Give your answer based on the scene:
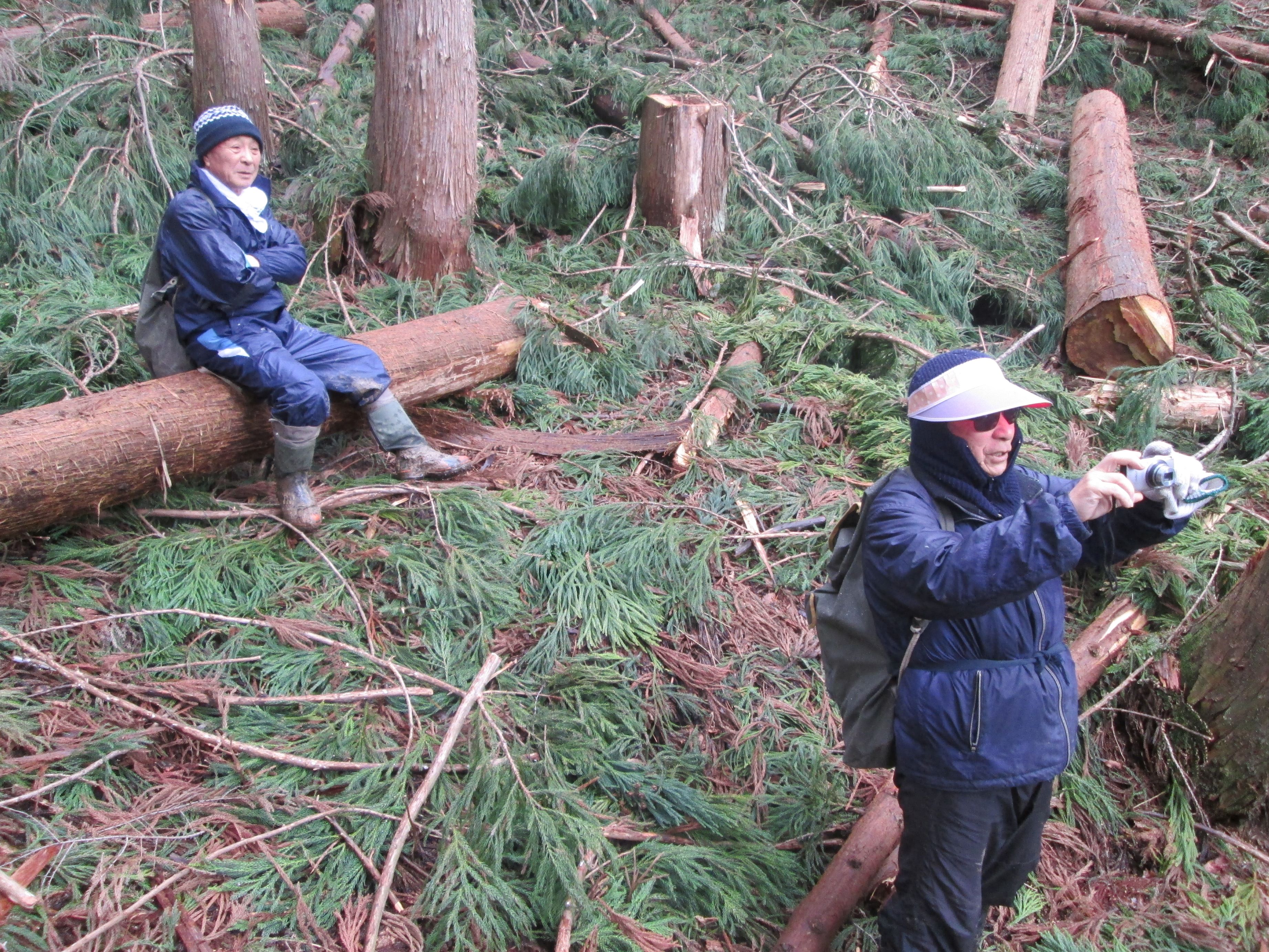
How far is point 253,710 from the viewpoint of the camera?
3.04m

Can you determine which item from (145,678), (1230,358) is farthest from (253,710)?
(1230,358)

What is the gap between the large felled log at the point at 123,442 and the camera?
10.7 ft

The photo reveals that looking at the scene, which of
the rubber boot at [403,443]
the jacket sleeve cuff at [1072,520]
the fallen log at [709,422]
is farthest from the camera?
the fallen log at [709,422]

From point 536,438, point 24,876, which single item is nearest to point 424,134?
point 536,438

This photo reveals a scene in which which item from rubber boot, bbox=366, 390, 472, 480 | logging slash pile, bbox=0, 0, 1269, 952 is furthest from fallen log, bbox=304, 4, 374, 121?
rubber boot, bbox=366, 390, 472, 480

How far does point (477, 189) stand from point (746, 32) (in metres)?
4.56

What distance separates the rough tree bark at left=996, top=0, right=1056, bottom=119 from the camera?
8.47 metres

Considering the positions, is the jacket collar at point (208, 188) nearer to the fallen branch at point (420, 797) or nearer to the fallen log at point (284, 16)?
the fallen branch at point (420, 797)

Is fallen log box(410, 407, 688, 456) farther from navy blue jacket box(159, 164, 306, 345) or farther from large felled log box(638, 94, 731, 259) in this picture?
large felled log box(638, 94, 731, 259)

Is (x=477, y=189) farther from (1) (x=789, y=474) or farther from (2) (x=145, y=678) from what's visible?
(2) (x=145, y=678)

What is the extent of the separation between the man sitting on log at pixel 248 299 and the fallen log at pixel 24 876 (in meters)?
1.73

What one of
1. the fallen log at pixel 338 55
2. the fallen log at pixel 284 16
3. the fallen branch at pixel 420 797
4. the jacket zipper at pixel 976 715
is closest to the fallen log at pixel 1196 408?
the jacket zipper at pixel 976 715

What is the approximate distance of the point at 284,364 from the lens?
142 inches

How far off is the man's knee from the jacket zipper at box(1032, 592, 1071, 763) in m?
2.67
